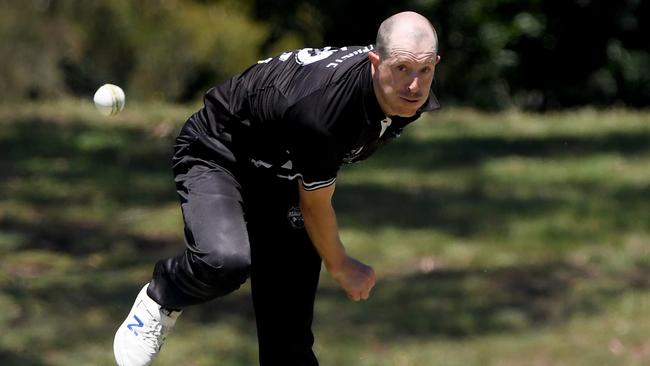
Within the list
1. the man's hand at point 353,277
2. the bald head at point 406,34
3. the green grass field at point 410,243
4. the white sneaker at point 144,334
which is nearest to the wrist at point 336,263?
the man's hand at point 353,277

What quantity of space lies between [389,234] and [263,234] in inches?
217

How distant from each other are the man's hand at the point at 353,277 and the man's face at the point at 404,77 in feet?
2.74

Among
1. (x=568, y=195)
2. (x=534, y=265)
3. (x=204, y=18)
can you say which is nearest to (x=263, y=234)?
(x=534, y=265)

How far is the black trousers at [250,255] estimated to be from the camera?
542cm

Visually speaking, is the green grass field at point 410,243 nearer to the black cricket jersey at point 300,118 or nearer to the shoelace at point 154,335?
the shoelace at point 154,335

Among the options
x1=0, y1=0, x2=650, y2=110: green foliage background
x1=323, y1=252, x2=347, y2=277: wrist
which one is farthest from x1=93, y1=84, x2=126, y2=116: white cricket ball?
x1=0, y1=0, x2=650, y2=110: green foliage background

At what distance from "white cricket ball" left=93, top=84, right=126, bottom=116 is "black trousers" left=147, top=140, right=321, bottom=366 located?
0.38 m

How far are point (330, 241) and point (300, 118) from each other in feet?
2.07

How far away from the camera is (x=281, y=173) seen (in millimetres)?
5695

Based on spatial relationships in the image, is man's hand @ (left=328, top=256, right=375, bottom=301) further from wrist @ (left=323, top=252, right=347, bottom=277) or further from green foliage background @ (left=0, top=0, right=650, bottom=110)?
green foliage background @ (left=0, top=0, right=650, bottom=110)

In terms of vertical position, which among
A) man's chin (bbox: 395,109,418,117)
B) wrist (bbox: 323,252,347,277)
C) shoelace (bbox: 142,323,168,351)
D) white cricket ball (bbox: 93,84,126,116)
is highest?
white cricket ball (bbox: 93,84,126,116)

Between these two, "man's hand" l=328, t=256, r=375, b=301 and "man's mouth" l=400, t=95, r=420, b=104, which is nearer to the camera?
"man's mouth" l=400, t=95, r=420, b=104

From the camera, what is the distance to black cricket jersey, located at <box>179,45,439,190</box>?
521 centimetres

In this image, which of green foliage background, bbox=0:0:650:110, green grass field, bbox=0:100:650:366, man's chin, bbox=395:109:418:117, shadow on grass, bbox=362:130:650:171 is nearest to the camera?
man's chin, bbox=395:109:418:117
